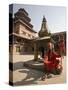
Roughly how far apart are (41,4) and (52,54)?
1.66 feet

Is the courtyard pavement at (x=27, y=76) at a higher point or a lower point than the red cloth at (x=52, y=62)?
lower

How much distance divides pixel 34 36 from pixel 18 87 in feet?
1.68

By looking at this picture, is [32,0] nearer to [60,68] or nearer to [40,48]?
[40,48]

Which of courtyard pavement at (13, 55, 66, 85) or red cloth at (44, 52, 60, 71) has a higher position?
red cloth at (44, 52, 60, 71)

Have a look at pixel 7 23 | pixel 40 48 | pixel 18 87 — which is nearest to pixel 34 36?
pixel 40 48

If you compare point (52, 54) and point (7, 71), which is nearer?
point (7, 71)

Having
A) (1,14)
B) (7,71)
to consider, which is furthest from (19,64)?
(1,14)

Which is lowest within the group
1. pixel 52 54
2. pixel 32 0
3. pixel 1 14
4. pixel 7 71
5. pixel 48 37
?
pixel 7 71

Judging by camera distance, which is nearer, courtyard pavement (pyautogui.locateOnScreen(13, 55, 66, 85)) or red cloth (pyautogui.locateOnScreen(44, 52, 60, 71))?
courtyard pavement (pyautogui.locateOnScreen(13, 55, 66, 85))

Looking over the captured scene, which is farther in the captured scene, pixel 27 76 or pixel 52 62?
pixel 52 62

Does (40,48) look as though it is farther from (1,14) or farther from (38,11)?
(1,14)

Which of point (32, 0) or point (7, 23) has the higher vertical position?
point (32, 0)

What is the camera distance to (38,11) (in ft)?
7.33

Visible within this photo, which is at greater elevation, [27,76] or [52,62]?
[52,62]
